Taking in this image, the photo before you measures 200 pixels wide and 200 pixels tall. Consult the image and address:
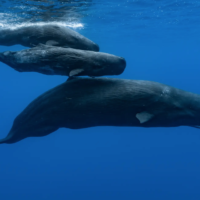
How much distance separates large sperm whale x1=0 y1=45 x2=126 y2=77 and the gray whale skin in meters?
0.73

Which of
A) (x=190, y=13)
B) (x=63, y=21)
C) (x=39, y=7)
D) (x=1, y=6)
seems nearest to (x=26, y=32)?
(x=39, y=7)

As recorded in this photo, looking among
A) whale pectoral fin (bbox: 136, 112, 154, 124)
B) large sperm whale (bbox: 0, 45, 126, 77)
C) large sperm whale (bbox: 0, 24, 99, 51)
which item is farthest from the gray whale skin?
large sperm whale (bbox: 0, 24, 99, 51)

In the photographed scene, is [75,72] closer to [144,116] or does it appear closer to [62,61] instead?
[62,61]

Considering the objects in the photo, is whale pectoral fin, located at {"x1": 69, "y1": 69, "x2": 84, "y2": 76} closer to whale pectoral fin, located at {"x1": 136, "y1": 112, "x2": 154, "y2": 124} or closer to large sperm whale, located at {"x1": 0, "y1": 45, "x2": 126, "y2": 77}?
large sperm whale, located at {"x1": 0, "y1": 45, "x2": 126, "y2": 77}

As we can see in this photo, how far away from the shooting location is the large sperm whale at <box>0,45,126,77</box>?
6.68 meters

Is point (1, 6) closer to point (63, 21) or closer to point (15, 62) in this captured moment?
point (63, 21)

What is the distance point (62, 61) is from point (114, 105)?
207cm

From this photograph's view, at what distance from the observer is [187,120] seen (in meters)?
7.51

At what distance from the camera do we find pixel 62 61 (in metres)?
6.67

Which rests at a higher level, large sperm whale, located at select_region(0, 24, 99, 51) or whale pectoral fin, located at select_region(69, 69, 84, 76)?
large sperm whale, located at select_region(0, 24, 99, 51)

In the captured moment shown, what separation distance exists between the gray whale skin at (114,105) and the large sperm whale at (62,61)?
0.73m

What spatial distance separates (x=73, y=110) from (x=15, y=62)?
2.30 m

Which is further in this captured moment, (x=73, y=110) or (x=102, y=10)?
(x=102, y=10)

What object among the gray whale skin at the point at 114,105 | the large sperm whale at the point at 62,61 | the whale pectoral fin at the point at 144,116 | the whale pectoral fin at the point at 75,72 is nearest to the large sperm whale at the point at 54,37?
the large sperm whale at the point at 62,61
